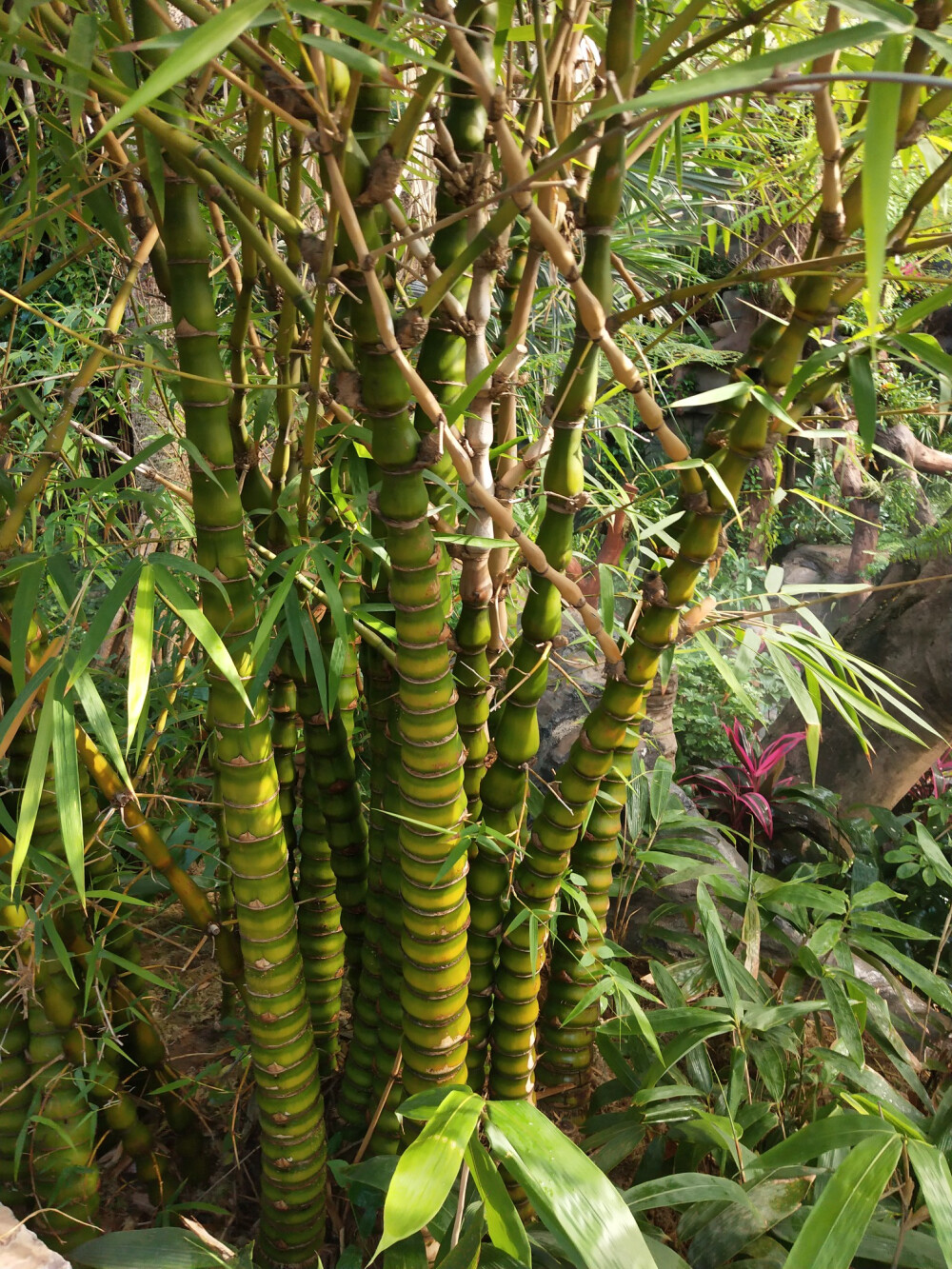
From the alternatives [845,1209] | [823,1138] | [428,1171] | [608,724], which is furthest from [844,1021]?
[428,1171]

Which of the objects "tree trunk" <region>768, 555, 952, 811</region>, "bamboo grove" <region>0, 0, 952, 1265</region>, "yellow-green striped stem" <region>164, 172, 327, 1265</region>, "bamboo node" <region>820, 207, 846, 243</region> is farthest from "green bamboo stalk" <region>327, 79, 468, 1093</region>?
"tree trunk" <region>768, 555, 952, 811</region>

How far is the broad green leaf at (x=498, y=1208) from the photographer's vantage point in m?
0.62

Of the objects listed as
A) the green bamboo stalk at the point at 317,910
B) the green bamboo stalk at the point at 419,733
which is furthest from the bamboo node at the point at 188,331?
the green bamboo stalk at the point at 317,910

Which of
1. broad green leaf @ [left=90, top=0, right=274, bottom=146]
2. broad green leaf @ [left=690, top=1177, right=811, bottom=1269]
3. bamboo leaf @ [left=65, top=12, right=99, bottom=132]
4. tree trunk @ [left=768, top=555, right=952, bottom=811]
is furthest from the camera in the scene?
tree trunk @ [left=768, top=555, right=952, bottom=811]

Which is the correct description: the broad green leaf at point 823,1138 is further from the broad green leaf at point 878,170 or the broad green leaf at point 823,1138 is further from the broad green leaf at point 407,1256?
the broad green leaf at point 878,170

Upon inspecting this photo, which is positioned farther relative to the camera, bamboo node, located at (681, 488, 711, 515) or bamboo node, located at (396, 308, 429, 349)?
bamboo node, located at (681, 488, 711, 515)

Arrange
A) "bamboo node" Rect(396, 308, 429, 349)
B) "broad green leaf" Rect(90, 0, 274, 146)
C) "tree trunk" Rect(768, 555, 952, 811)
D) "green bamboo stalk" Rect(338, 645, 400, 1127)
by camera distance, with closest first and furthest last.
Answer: "broad green leaf" Rect(90, 0, 274, 146) < "bamboo node" Rect(396, 308, 429, 349) < "green bamboo stalk" Rect(338, 645, 400, 1127) < "tree trunk" Rect(768, 555, 952, 811)

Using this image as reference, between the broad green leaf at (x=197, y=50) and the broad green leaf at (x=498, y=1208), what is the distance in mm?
656

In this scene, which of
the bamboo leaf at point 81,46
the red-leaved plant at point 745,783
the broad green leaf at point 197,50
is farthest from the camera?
the red-leaved plant at point 745,783

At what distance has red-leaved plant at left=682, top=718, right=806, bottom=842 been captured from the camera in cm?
188

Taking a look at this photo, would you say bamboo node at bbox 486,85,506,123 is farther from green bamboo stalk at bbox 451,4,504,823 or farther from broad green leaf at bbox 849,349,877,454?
broad green leaf at bbox 849,349,877,454

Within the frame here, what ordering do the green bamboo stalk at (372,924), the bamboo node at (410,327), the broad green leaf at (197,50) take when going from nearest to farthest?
the broad green leaf at (197,50)
the bamboo node at (410,327)
the green bamboo stalk at (372,924)

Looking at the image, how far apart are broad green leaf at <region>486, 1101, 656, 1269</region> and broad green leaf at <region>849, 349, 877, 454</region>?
0.53 meters

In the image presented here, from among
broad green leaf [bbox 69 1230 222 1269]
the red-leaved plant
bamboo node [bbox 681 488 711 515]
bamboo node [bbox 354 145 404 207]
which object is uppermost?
bamboo node [bbox 354 145 404 207]
